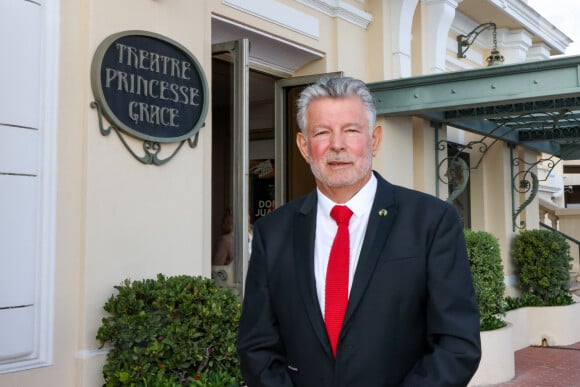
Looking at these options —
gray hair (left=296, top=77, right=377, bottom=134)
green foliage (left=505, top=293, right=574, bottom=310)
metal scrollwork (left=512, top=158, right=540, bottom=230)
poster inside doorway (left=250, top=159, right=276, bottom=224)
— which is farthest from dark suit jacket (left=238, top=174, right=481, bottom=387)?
metal scrollwork (left=512, top=158, right=540, bottom=230)

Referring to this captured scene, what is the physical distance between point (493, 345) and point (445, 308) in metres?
5.21

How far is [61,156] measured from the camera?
4.28 m

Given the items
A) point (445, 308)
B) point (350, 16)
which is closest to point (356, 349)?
point (445, 308)

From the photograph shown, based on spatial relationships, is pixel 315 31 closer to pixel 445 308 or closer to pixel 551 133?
pixel 551 133

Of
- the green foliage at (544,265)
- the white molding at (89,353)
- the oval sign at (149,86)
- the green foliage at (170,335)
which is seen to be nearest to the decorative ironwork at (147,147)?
A: the oval sign at (149,86)

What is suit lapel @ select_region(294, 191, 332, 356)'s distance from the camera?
199cm

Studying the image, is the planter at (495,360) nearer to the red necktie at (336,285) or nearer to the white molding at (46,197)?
the white molding at (46,197)

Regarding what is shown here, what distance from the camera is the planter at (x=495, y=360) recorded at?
6.62 meters

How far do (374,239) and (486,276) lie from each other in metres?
5.48

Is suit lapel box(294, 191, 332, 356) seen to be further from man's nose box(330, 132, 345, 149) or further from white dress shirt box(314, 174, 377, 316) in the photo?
man's nose box(330, 132, 345, 149)

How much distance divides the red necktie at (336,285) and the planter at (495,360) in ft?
16.2

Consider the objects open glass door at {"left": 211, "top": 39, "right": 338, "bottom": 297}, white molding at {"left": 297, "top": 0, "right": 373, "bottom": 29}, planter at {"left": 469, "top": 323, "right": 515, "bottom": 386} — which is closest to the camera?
open glass door at {"left": 211, "top": 39, "right": 338, "bottom": 297}

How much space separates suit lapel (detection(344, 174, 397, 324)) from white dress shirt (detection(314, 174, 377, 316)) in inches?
1.5

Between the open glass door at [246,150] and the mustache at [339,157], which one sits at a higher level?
the open glass door at [246,150]
